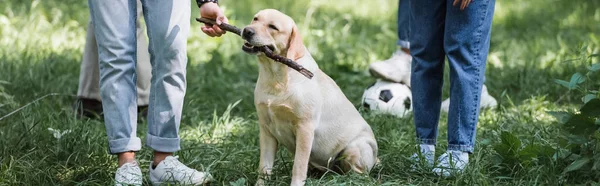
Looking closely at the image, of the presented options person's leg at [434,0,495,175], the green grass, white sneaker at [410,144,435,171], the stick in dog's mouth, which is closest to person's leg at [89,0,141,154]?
the green grass

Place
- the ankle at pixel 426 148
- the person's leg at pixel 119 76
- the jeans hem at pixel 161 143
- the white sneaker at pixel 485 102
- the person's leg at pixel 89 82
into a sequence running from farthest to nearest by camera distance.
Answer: the white sneaker at pixel 485 102, the person's leg at pixel 89 82, the ankle at pixel 426 148, the jeans hem at pixel 161 143, the person's leg at pixel 119 76

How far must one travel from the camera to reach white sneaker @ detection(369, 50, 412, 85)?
592 centimetres

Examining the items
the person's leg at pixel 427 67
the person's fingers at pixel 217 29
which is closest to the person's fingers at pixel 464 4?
the person's leg at pixel 427 67

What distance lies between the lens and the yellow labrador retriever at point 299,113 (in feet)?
12.6

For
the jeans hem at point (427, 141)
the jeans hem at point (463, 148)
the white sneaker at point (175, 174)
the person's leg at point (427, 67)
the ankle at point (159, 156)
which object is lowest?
the white sneaker at point (175, 174)

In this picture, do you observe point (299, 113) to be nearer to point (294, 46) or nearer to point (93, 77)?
point (294, 46)

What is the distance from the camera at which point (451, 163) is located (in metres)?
4.12

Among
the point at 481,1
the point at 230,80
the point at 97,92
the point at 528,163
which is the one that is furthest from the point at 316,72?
the point at 230,80

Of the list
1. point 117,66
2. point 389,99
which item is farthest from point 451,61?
point 389,99

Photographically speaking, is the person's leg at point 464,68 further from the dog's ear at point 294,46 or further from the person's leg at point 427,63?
the dog's ear at point 294,46

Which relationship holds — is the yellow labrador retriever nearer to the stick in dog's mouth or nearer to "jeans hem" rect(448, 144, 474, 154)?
the stick in dog's mouth

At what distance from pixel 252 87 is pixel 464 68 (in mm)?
2599

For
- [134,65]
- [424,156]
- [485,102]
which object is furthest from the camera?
[485,102]

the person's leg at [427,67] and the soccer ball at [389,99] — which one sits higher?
the person's leg at [427,67]
